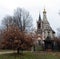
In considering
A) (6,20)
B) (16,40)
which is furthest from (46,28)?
(16,40)

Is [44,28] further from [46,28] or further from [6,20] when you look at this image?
[6,20]

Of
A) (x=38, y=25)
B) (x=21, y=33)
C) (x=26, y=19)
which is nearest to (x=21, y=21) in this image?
(x=26, y=19)

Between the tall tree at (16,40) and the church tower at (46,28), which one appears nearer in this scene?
the tall tree at (16,40)

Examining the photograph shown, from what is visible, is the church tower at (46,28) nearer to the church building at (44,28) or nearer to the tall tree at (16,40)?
the church building at (44,28)

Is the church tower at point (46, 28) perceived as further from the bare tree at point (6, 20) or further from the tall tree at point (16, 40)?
the tall tree at point (16, 40)

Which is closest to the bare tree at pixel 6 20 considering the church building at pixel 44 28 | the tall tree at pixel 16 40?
the church building at pixel 44 28

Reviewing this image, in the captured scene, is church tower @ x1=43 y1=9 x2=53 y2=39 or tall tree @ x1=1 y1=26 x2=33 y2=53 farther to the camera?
church tower @ x1=43 y1=9 x2=53 y2=39

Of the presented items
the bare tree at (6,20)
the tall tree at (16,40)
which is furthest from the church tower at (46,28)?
the tall tree at (16,40)

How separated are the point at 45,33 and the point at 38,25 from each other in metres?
4.49

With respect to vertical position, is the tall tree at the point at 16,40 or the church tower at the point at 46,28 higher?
the church tower at the point at 46,28

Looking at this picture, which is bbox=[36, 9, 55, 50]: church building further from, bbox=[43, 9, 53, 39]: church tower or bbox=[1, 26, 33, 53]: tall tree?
bbox=[1, 26, 33, 53]: tall tree

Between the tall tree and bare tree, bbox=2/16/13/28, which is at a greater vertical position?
bare tree, bbox=2/16/13/28

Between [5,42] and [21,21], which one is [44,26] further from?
[5,42]

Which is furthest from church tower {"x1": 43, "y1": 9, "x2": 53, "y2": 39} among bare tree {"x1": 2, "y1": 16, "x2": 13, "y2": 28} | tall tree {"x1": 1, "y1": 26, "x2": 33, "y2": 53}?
tall tree {"x1": 1, "y1": 26, "x2": 33, "y2": 53}
